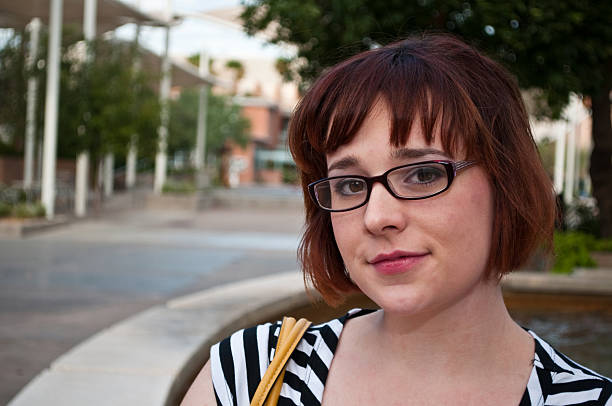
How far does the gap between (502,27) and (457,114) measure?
6.55 m

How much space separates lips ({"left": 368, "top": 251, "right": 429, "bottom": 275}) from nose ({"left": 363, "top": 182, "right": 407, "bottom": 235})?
0.13 ft

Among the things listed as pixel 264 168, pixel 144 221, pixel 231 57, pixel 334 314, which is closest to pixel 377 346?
pixel 334 314

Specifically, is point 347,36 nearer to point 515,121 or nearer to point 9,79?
point 515,121

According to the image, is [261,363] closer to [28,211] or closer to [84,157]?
[28,211]

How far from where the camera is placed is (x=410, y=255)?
47.6 inches

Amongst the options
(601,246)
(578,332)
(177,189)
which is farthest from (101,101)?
(578,332)

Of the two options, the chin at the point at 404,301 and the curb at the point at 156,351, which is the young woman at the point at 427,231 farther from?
the curb at the point at 156,351

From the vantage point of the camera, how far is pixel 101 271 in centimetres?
892

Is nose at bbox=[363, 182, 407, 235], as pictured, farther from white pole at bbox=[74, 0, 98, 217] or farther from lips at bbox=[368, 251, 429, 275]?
white pole at bbox=[74, 0, 98, 217]

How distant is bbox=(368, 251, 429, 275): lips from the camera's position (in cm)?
121

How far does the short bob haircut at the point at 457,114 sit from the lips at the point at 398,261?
182 mm

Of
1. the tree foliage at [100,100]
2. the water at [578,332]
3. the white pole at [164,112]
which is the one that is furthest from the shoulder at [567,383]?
the white pole at [164,112]

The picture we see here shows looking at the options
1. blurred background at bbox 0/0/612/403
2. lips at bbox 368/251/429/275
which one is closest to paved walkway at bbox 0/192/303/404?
blurred background at bbox 0/0/612/403

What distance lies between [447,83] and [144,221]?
16.6 m
